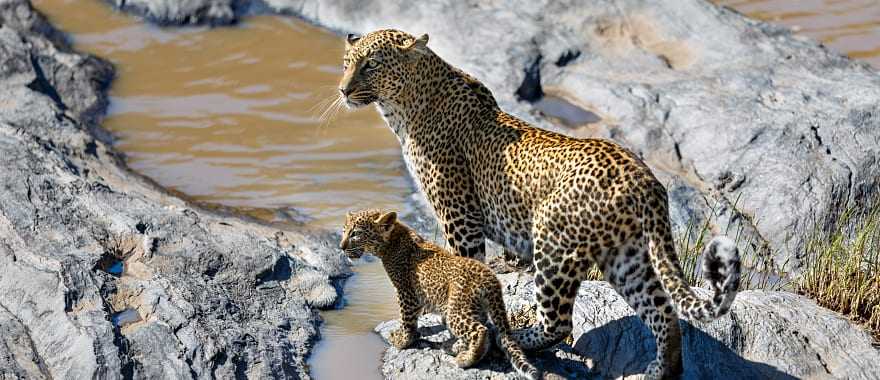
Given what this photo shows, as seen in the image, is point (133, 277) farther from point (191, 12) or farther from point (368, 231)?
point (191, 12)

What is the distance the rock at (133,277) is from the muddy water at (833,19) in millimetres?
8116

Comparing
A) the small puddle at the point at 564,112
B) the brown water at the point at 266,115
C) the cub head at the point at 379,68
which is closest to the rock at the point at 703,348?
the brown water at the point at 266,115

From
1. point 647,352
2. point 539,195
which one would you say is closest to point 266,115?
point 539,195

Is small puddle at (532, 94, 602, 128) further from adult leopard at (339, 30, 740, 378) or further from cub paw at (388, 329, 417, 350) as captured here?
cub paw at (388, 329, 417, 350)

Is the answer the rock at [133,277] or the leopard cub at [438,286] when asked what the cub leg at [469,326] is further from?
the rock at [133,277]

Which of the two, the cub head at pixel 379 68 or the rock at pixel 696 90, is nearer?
the cub head at pixel 379 68

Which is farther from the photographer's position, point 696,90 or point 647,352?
point 696,90

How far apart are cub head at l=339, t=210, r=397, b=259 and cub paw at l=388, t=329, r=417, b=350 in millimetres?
555

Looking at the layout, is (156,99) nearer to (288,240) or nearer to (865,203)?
(288,240)

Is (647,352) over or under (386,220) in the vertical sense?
under

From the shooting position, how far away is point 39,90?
13.7 meters

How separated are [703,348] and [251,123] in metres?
7.22

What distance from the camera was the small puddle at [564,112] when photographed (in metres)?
13.3

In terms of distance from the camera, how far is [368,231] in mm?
8508
